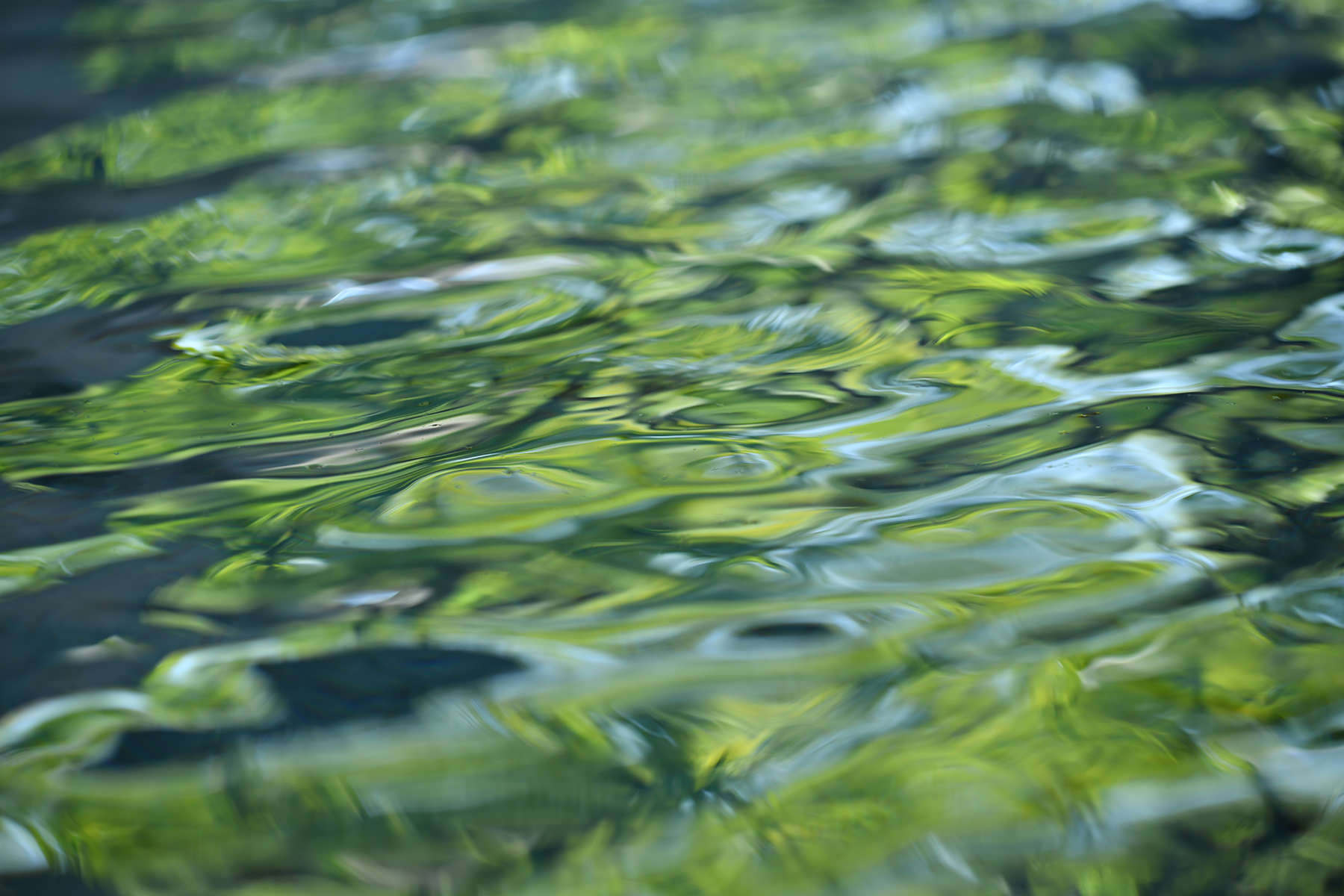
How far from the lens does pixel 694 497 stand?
2.78 feet

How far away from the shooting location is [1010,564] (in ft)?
2.49

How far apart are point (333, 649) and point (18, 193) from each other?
3.78 ft

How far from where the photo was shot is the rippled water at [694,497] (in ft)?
1.94

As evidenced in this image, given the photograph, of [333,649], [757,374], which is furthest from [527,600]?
[757,374]

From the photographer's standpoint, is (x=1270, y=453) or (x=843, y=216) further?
(x=843, y=216)

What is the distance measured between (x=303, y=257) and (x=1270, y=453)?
1.03 m

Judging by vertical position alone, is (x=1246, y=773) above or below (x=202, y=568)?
below

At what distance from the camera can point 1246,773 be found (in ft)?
1.96

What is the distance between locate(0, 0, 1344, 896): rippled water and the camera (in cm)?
59

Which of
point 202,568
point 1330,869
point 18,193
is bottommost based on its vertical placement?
point 1330,869

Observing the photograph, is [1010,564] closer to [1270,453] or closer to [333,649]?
[1270,453]

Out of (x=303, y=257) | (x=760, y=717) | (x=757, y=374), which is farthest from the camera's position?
(x=303, y=257)

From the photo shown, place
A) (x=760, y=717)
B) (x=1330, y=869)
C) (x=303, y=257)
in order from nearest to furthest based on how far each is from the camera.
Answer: (x=1330, y=869), (x=760, y=717), (x=303, y=257)

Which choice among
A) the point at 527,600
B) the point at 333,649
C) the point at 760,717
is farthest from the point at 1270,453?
the point at 333,649
